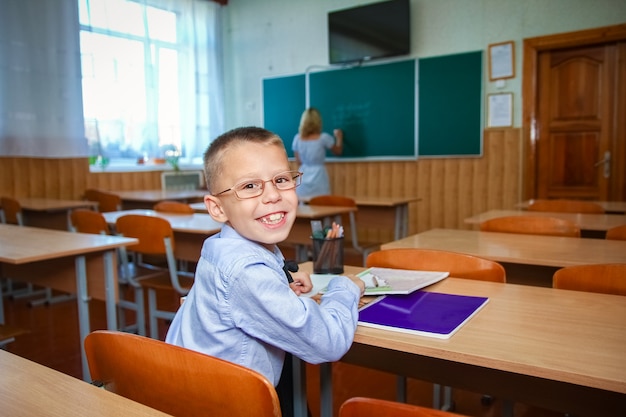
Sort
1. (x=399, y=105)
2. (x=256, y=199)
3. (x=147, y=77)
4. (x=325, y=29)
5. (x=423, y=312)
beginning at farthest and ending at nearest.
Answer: (x=325, y=29) < (x=147, y=77) < (x=399, y=105) < (x=423, y=312) < (x=256, y=199)

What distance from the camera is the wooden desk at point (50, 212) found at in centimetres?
444

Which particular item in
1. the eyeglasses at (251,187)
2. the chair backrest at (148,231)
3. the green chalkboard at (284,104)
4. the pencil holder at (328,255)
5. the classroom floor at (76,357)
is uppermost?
the green chalkboard at (284,104)

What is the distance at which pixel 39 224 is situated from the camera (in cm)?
477

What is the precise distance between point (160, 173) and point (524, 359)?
19.8ft

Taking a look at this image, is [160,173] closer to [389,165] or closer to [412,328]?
[389,165]

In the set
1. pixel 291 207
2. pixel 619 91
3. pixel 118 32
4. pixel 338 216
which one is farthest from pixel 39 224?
pixel 619 91

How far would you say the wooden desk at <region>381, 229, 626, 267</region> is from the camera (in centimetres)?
189

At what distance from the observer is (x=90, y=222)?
326cm

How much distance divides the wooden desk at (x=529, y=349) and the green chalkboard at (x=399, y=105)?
14.1 feet

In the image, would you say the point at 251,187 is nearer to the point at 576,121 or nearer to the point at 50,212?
the point at 50,212

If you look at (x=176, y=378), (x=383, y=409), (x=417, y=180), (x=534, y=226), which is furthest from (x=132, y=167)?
(x=383, y=409)

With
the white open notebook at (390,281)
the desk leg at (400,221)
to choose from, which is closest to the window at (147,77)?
the desk leg at (400,221)

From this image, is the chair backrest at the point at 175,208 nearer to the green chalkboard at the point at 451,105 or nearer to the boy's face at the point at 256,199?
the boy's face at the point at 256,199

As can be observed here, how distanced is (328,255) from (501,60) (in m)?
4.36
